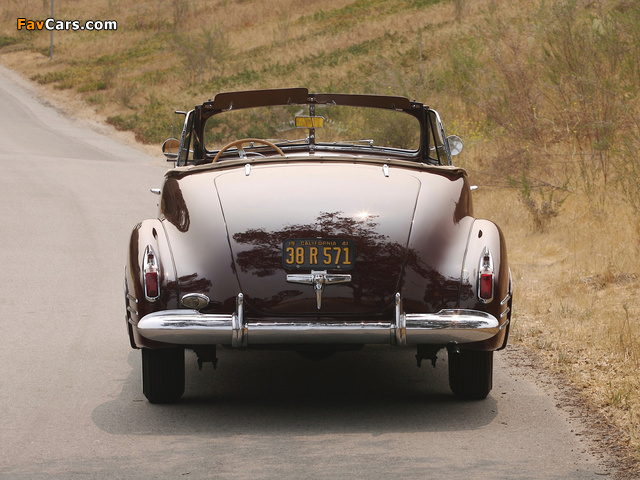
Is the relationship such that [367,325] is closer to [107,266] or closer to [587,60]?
[107,266]

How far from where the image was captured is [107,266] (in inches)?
410

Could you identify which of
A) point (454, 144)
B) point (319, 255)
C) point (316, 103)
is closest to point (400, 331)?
point (319, 255)

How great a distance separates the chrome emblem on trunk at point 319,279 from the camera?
4988 mm

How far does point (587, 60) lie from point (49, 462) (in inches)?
448

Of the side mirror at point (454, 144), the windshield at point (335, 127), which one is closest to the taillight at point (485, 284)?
the side mirror at point (454, 144)

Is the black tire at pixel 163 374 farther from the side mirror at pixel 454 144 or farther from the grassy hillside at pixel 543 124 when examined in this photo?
the side mirror at pixel 454 144

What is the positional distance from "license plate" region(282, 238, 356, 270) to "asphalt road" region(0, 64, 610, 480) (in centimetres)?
82

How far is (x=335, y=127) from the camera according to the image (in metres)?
22.4

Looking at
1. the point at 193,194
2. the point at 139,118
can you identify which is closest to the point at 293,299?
the point at 193,194

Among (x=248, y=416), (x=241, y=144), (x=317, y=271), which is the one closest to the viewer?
(x=317, y=271)

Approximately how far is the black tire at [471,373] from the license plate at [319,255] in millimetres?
852

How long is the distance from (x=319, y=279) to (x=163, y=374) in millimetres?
1091

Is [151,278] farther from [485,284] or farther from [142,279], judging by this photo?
[485,284]

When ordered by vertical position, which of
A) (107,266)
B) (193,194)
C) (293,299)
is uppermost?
(193,194)
